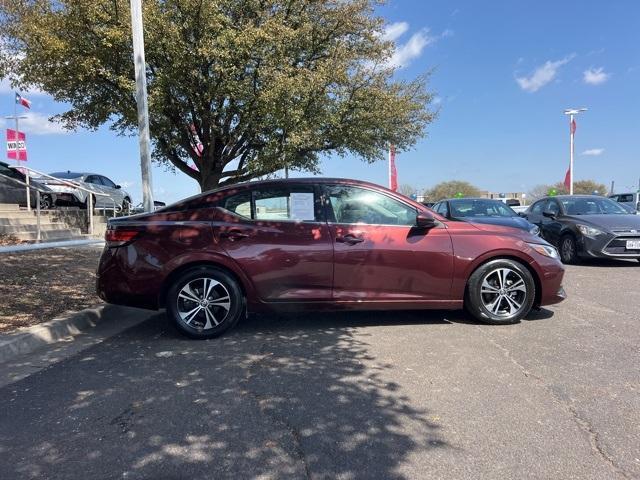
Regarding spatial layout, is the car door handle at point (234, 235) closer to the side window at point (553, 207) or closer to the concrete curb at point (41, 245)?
the concrete curb at point (41, 245)

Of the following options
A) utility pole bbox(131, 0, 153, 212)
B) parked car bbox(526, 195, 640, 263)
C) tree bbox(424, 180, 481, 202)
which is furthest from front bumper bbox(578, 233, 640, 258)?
tree bbox(424, 180, 481, 202)

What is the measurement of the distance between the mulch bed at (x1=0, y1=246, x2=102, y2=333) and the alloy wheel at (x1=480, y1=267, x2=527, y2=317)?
15.8ft

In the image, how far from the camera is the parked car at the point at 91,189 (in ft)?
51.3

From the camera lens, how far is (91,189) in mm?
16547

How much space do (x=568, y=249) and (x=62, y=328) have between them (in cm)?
942

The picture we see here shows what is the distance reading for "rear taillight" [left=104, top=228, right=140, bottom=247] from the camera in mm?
5309

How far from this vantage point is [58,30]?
39.7 ft

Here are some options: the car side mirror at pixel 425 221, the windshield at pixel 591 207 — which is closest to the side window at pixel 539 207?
the windshield at pixel 591 207

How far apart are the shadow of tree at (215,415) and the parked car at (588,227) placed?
701 cm

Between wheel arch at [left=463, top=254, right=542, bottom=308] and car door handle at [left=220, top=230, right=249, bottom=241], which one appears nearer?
car door handle at [left=220, top=230, right=249, bottom=241]

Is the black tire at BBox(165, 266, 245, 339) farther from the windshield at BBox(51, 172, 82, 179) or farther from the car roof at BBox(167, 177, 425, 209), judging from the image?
the windshield at BBox(51, 172, 82, 179)

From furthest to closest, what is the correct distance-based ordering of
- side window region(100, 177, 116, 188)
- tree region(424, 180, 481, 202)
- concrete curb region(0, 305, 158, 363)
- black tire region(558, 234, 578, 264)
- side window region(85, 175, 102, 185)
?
1. tree region(424, 180, 481, 202)
2. side window region(100, 177, 116, 188)
3. side window region(85, 175, 102, 185)
4. black tire region(558, 234, 578, 264)
5. concrete curb region(0, 305, 158, 363)

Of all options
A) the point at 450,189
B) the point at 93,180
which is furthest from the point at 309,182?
the point at 450,189

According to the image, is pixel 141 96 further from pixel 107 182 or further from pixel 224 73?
pixel 107 182
